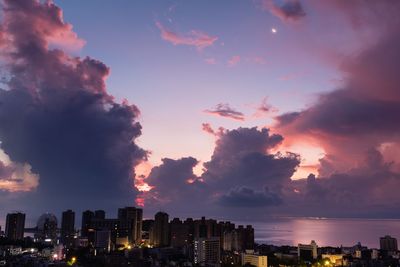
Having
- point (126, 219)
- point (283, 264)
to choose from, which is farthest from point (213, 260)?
point (126, 219)

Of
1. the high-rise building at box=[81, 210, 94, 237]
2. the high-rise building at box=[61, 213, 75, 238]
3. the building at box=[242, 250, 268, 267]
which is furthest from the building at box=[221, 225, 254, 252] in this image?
the high-rise building at box=[61, 213, 75, 238]

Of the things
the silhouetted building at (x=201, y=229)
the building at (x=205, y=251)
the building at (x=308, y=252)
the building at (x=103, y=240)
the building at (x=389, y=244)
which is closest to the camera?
the building at (x=205, y=251)

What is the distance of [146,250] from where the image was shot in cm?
4438

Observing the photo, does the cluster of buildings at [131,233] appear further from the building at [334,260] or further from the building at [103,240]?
the building at [334,260]

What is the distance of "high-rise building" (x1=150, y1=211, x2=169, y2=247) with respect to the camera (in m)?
55.8

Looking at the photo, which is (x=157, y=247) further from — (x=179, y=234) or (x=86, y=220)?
(x=86, y=220)

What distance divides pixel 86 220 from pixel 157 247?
67.4 feet

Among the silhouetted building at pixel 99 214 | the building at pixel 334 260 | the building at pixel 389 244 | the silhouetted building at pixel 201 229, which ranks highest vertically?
the silhouetted building at pixel 99 214

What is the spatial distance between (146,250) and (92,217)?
85.5 feet

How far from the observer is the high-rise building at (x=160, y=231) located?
5575 cm

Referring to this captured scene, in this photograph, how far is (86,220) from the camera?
6525 cm

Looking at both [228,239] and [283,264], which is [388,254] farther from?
[228,239]

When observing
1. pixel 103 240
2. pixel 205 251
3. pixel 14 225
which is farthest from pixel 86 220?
pixel 205 251

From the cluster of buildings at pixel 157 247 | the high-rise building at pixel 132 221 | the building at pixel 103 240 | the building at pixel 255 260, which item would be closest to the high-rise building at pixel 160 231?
the cluster of buildings at pixel 157 247
